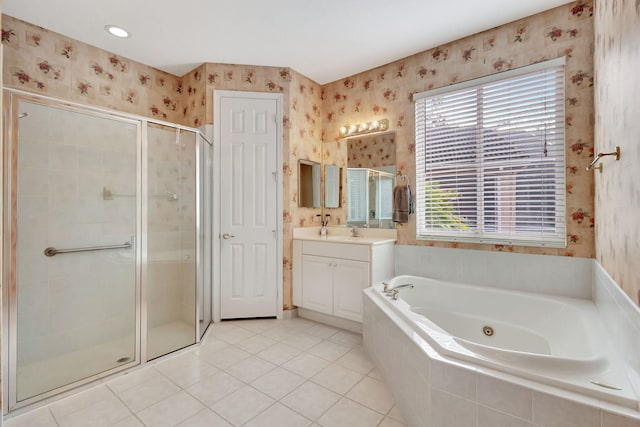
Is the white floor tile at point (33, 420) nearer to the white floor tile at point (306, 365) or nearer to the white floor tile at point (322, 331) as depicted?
the white floor tile at point (306, 365)

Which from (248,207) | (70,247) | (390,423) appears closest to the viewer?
(390,423)

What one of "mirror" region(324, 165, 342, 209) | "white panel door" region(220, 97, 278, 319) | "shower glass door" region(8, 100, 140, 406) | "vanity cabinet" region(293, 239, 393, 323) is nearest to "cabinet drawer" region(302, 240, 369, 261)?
"vanity cabinet" region(293, 239, 393, 323)

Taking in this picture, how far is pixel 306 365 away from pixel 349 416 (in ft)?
1.90

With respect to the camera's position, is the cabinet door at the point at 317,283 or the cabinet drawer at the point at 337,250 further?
the cabinet door at the point at 317,283

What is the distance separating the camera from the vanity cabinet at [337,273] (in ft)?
8.53

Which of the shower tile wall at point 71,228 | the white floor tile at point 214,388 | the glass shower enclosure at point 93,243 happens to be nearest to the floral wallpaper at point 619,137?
the white floor tile at point 214,388

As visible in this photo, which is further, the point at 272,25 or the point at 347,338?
the point at 347,338

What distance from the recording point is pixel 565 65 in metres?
2.09

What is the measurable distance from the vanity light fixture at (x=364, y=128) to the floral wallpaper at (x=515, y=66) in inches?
2.7

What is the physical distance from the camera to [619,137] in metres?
1.34

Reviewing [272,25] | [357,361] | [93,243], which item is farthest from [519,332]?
[93,243]

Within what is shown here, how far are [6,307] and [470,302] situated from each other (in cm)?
297

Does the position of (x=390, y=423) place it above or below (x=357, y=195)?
below

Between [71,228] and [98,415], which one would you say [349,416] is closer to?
[98,415]
